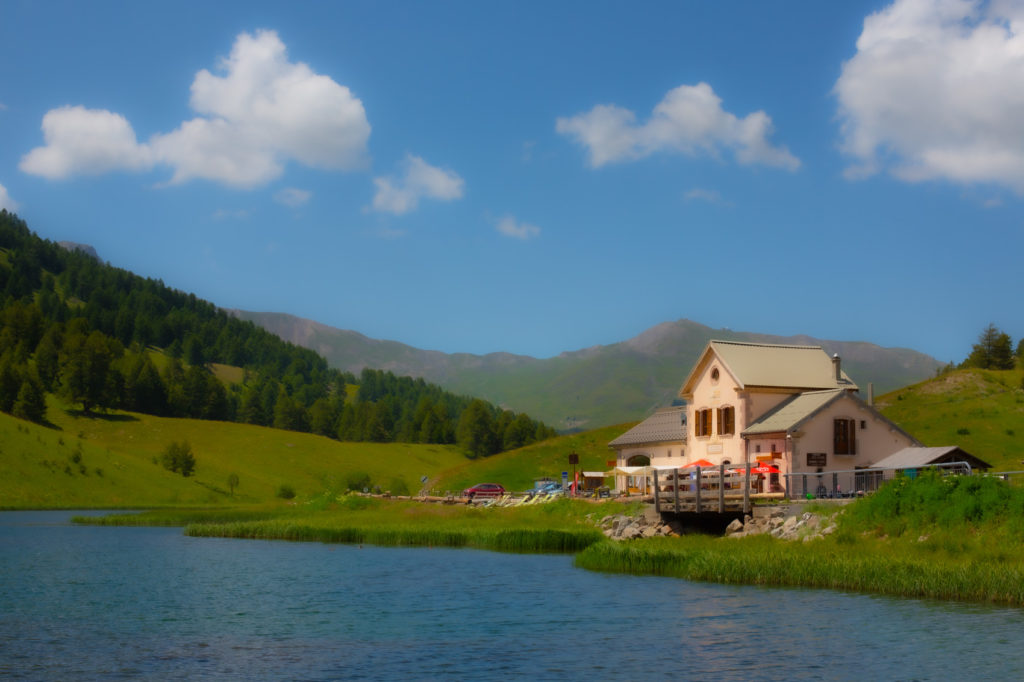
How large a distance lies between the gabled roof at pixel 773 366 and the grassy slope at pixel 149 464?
62916 mm

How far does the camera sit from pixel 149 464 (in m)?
150

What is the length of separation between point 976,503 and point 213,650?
2850 centimetres

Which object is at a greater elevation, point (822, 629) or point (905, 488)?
point (905, 488)

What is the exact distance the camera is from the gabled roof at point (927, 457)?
2036 inches

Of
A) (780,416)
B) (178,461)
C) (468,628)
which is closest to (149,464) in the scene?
(178,461)

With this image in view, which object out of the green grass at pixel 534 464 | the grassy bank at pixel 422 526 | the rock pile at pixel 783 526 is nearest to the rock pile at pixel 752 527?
the rock pile at pixel 783 526

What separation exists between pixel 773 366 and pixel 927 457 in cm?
2041

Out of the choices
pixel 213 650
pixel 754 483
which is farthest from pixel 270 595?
pixel 754 483

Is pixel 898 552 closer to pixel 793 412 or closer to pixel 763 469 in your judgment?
pixel 763 469

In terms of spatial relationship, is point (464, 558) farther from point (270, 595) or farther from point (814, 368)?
point (814, 368)

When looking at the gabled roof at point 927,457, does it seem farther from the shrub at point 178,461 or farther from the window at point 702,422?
the shrub at point 178,461

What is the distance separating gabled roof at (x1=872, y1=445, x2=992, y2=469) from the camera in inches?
2036

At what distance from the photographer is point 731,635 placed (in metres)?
26.2

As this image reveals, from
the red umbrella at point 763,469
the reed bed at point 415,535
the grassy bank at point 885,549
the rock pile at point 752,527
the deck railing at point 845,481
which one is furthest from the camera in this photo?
the red umbrella at point 763,469
